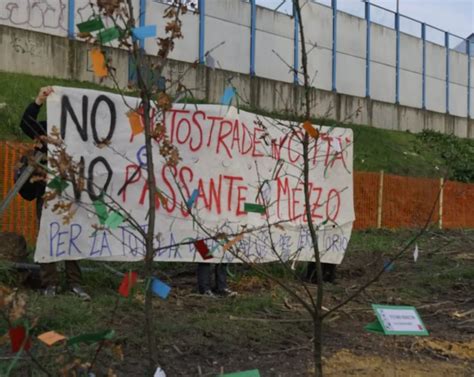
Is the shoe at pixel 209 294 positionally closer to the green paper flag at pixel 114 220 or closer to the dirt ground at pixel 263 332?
the dirt ground at pixel 263 332

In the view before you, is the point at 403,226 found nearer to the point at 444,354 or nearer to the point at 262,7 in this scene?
the point at 262,7

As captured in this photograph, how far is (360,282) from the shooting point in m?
8.23

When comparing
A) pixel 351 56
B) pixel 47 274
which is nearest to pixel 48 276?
pixel 47 274

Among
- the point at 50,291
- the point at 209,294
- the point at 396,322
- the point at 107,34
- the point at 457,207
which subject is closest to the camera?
the point at 107,34

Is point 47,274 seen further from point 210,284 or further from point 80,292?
point 210,284

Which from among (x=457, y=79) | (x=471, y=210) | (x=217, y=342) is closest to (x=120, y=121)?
(x=217, y=342)

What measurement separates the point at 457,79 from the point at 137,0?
68.7ft

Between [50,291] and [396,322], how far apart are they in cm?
305

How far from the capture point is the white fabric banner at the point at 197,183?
5801 mm

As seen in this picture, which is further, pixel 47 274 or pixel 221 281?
pixel 221 281

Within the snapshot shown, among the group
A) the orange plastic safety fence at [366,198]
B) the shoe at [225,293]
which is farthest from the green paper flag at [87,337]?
the orange plastic safety fence at [366,198]

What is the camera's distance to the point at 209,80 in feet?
66.3

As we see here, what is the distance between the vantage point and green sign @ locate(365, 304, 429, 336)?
3.78 m

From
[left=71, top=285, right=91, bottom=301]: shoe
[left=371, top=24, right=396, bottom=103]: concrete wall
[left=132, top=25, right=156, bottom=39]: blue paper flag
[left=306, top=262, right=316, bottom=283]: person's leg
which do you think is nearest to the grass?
[left=371, top=24, right=396, bottom=103]: concrete wall
